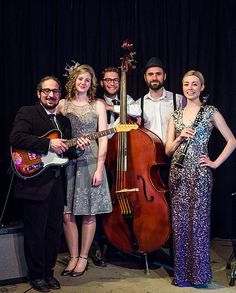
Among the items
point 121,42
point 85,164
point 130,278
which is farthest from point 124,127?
point 121,42

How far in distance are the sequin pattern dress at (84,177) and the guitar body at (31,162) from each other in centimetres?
42

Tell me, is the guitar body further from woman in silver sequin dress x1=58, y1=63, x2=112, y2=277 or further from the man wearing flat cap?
the man wearing flat cap

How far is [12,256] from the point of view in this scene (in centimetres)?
326

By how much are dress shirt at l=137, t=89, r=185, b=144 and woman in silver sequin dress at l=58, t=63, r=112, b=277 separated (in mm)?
474

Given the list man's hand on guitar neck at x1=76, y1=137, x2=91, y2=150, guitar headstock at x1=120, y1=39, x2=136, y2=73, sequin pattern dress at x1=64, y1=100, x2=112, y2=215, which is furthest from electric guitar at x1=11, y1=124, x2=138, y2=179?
guitar headstock at x1=120, y1=39, x2=136, y2=73

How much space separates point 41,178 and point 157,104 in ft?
4.19

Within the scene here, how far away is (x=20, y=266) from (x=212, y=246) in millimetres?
2013

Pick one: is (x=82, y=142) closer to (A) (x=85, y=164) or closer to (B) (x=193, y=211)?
(A) (x=85, y=164)

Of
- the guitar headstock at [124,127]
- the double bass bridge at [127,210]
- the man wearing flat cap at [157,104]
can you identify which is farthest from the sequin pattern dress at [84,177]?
the man wearing flat cap at [157,104]

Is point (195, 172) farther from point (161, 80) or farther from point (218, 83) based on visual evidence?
point (218, 83)

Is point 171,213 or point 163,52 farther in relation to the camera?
point 163,52

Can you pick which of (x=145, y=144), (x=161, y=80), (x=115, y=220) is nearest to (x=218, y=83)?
(x=161, y=80)

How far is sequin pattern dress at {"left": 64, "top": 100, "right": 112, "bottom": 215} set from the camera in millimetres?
3504

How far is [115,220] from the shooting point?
3639 mm
